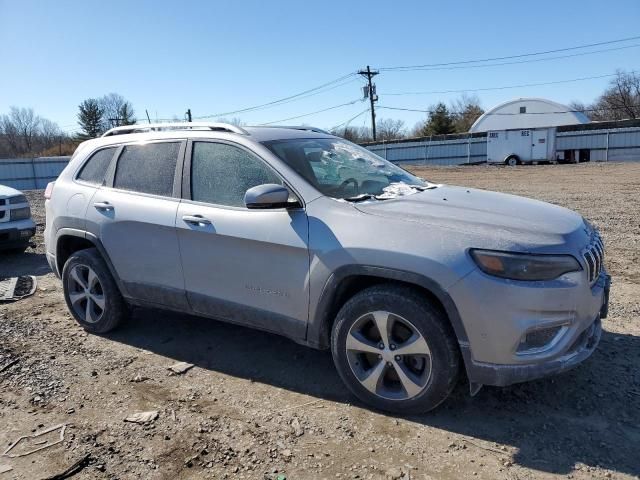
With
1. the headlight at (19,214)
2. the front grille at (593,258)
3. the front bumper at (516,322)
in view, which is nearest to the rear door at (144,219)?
the front bumper at (516,322)

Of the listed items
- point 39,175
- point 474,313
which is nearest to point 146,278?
point 474,313

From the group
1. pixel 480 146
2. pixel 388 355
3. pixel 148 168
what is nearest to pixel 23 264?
pixel 148 168

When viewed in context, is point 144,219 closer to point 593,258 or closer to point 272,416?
point 272,416

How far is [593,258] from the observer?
10.2 ft

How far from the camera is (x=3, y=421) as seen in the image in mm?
3305

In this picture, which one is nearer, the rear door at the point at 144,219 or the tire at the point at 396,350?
the tire at the point at 396,350

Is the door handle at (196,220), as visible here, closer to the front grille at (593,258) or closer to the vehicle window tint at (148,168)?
the vehicle window tint at (148,168)

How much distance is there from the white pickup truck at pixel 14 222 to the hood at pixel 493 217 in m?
6.54

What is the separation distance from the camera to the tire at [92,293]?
449cm

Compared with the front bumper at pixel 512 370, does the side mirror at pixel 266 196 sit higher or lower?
higher

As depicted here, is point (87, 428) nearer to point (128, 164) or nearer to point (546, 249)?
point (128, 164)

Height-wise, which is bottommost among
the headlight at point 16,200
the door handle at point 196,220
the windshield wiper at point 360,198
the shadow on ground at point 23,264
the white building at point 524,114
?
the shadow on ground at point 23,264

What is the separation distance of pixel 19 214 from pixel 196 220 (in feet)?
18.2

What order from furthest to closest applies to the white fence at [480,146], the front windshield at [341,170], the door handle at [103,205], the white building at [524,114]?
the white building at [524,114], the white fence at [480,146], the door handle at [103,205], the front windshield at [341,170]
